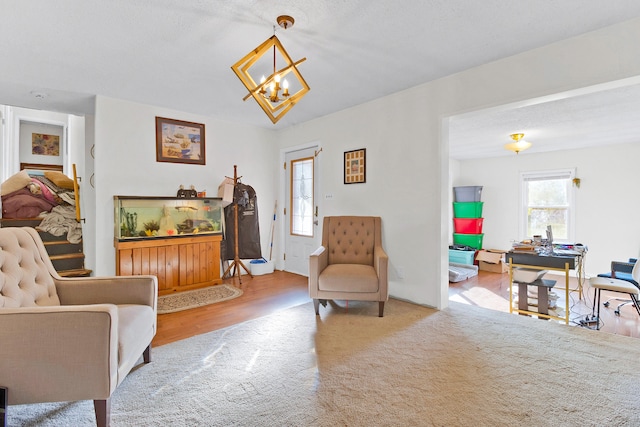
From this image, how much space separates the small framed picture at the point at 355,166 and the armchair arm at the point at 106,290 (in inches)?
105

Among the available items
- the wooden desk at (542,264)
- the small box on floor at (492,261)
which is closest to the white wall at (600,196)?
the small box on floor at (492,261)

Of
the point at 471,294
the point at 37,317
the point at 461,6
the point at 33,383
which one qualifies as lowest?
the point at 471,294

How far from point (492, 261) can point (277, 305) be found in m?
4.44

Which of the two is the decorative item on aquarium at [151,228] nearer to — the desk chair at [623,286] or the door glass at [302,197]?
the door glass at [302,197]

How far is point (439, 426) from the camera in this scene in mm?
1496

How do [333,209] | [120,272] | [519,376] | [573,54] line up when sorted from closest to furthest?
1. [519,376]
2. [573,54]
3. [120,272]
4. [333,209]

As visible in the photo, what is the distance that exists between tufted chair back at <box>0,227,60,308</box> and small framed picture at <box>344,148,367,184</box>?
3.11 metres

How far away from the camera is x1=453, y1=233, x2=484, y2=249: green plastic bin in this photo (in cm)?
624

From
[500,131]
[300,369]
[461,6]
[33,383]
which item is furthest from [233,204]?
[500,131]

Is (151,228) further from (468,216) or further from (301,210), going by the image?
(468,216)

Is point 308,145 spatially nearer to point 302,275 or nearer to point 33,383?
point 302,275

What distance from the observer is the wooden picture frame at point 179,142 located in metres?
4.05

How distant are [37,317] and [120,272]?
Result: 2406 millimetres

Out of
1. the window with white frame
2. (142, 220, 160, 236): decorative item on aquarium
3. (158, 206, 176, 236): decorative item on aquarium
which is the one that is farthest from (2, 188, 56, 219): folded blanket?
the window with white frame
